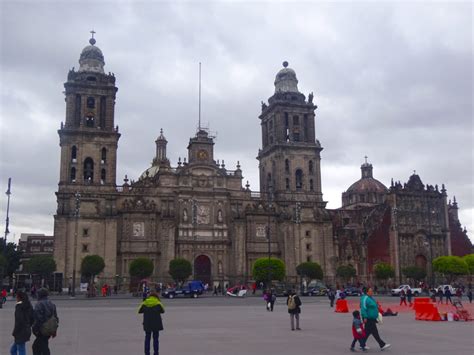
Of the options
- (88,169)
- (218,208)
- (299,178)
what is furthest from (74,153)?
(299,178)

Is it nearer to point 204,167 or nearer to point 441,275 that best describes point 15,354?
point 204,167

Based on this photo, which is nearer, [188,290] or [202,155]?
[188,290]

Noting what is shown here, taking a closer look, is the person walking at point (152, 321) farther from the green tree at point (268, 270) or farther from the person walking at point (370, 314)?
the green tree at point (268, 270)

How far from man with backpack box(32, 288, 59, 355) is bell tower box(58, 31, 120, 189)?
62206 millimetres

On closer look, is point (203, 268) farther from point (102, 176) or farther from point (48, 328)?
point (48, 328)

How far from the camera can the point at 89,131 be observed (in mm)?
74312

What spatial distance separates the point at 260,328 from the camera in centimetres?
2222

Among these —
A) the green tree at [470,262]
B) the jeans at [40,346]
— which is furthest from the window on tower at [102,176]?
the jeans at [40,346]

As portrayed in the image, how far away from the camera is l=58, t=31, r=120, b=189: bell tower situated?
241ft

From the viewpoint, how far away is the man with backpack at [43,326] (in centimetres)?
1204

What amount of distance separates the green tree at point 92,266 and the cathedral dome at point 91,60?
26916 millimetres

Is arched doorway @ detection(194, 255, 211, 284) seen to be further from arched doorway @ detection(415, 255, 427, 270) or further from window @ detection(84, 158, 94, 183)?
arched doorway @ detection(415, 255, 427, 270)

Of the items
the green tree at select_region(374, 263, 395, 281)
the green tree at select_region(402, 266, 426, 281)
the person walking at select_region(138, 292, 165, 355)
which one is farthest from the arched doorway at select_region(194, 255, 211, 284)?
the person walking at select_region(138, 292, 165, 355)

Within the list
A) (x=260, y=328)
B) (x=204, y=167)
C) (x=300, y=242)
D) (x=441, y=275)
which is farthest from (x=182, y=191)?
(x=260, y=328)
